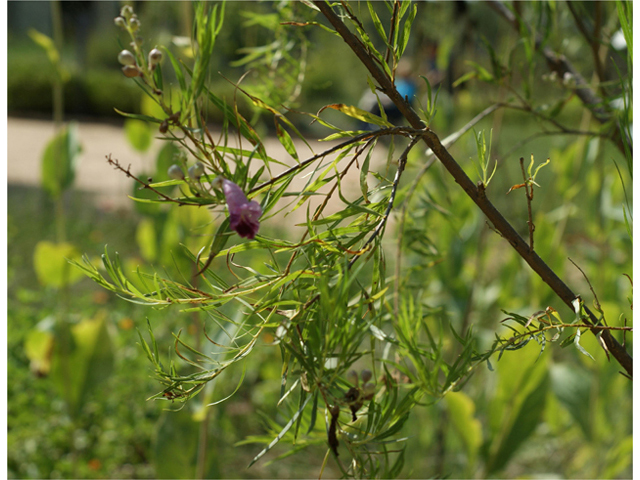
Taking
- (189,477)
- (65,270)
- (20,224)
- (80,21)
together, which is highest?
(80,21)

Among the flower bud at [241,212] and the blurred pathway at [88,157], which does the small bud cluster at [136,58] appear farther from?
the blurred pathway at [88,157]

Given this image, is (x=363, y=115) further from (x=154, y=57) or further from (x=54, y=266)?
(x=54, y=266)

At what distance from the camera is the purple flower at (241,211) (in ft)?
0.42

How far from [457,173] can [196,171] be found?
0.24 ft

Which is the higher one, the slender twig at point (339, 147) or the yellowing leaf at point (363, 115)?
the yellowing leaf at point (363, 115)

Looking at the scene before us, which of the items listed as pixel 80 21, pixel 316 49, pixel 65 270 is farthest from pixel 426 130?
pixel 80 21

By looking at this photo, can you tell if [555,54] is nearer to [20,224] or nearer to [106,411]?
[106,411]

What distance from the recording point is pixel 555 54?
348 mm

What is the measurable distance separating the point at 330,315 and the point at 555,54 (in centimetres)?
29

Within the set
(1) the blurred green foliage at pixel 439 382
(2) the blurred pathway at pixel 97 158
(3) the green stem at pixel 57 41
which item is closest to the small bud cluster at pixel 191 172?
(1) the blurred green foliage at pixel 439 382

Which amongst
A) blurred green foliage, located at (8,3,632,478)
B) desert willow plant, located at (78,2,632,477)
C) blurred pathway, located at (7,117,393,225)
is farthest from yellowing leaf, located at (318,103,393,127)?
blurred pathway, located at (7,117,393,225)

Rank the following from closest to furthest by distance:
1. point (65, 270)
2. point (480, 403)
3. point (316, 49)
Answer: point (316, 49), point (65, 270), point (480, 403)

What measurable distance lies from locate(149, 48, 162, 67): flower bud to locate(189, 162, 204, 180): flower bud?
0.08 ft

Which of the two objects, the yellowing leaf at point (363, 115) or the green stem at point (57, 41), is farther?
the green stem at point (57, 41)
